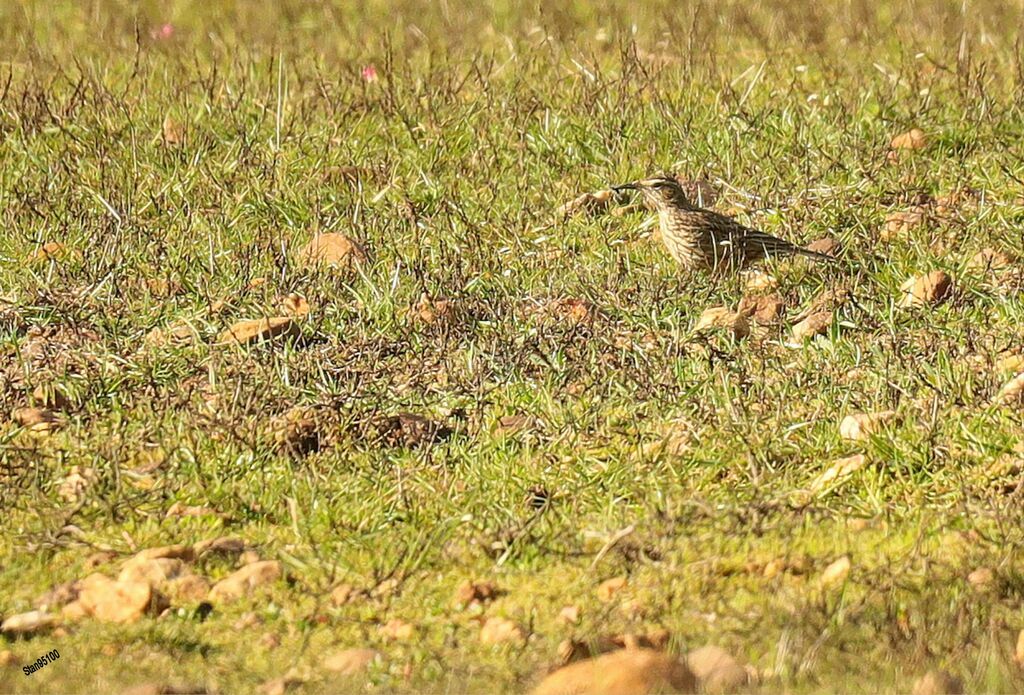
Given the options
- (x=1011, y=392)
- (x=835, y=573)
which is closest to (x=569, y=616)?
(x=835, y=573)

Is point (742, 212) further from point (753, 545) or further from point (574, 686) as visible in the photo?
point (574, 686)

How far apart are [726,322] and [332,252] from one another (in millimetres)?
1614

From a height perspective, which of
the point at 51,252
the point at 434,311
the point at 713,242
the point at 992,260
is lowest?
the point at 992,260

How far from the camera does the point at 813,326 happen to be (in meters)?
5.64

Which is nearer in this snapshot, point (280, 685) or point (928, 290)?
point (280, 685)

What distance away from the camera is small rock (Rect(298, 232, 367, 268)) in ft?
20.8

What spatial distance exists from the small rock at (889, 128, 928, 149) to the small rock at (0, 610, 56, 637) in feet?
15.2

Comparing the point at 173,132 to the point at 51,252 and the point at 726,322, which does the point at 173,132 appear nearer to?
the point at 51,252

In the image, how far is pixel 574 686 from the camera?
11.1ft

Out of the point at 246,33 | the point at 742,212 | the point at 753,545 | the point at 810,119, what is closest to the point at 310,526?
the point at 753,545

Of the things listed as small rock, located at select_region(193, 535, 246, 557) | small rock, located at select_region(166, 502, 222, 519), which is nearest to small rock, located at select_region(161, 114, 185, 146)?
small rock, located at select_region(166, 502, 222, 519)

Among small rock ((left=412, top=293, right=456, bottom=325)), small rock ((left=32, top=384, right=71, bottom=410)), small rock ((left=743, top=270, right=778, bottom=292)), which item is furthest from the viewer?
small rock ((left=743, top=270, right=778, bottom=292))

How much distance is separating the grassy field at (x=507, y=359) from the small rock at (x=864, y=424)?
0.03 m

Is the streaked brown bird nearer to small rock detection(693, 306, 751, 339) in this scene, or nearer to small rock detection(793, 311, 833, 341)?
small rock detection(693, 306, 751, 339)
